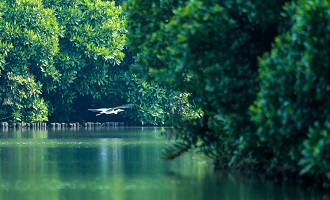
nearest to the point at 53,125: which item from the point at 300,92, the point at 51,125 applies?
the point at 51,125

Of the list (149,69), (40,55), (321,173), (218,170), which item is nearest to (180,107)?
(40,55)

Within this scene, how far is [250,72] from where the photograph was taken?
25.8 metres

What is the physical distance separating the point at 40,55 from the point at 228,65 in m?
42.1

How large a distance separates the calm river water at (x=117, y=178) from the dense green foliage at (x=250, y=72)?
103cm

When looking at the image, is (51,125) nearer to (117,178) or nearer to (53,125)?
(53,125)

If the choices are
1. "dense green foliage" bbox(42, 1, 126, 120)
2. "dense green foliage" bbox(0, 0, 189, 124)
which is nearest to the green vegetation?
"dense green foliage" bbox(0, 0, 189, 124)

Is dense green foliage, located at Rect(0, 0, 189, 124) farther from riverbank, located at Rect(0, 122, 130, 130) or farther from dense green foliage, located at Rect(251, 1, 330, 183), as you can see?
dense green foliage, located at Rect(251, 1, 330, 183)

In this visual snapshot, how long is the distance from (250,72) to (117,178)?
476 cm

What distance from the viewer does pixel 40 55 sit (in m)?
66.6

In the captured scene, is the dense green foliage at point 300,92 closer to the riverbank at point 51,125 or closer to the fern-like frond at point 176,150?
the fern-like frond at point 176,150

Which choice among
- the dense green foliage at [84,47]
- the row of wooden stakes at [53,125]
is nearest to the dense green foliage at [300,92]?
the row of wooden stakes at [53,125]

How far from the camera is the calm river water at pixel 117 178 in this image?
23.4m

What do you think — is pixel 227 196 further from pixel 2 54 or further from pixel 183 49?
pixel 2 54

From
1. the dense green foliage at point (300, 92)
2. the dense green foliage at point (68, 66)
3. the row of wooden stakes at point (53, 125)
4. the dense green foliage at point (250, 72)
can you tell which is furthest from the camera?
the row of wooden stakes at point (53, 125)
